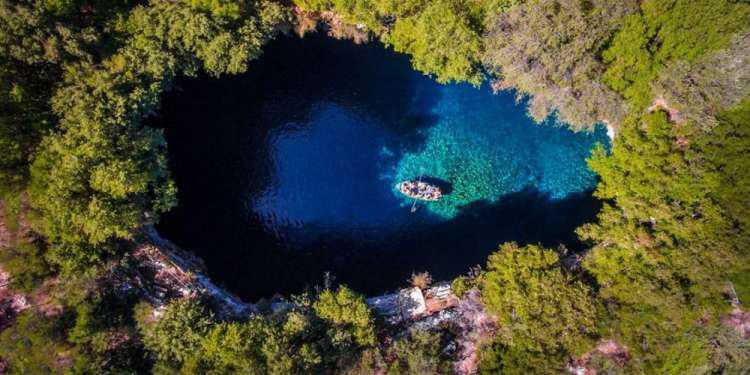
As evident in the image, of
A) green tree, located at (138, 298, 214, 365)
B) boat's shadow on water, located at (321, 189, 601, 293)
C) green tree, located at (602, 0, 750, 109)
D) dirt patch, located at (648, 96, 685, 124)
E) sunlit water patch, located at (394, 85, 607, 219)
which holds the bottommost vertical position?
green tree, located at (138, 298, 214, 365)

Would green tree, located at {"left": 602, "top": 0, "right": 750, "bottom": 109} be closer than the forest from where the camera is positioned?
No

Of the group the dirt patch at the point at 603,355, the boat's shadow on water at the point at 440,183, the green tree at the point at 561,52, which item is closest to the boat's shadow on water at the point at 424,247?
the boat's shadow on water at the point at 440,183

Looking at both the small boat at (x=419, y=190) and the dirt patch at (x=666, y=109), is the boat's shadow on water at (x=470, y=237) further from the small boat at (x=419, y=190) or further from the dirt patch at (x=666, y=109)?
the dirt patch at (x=666, y=109)

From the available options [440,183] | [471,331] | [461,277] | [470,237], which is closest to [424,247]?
[470,237]

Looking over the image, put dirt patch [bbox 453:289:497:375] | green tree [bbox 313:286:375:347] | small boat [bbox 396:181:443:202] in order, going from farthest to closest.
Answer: small boat [bbox 396:181:443:202] < dirt patch [bbox 453:289:497:375] < green tree [bbox 313:286:375:347]

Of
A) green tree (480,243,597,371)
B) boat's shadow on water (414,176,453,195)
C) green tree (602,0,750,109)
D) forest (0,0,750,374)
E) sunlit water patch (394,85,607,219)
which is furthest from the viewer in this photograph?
sunlit water patch (394,85,607,219)

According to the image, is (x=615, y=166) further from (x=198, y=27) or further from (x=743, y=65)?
(x=198, y=27)

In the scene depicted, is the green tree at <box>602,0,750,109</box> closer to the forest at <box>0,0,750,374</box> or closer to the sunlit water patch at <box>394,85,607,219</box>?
the forest at <box>0,0,750,374</box>

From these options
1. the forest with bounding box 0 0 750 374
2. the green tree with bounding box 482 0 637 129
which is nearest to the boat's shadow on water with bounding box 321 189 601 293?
the forest with bounding box 0 0 750 374

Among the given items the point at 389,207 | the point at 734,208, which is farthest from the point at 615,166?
the point at 389,207
